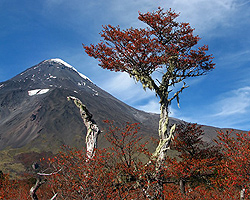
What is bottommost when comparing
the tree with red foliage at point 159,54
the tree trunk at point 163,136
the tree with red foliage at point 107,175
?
the tree with red foliage at point 107,175

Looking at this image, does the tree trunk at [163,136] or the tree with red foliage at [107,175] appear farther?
the tree trunk at [163,136]

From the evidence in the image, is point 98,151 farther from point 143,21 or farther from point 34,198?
point 143,21

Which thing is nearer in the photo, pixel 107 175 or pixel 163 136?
pixel 107 175

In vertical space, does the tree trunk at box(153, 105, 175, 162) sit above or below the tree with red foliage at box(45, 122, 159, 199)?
above

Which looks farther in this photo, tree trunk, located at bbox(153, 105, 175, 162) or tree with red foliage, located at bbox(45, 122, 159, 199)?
tree trunk, located at bbox(153, 105, 175, 162)

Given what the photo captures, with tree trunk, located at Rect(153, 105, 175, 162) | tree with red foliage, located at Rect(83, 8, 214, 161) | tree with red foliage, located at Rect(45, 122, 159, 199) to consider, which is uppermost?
tree with red foliage, located at Rect(83, 8, 214, 161)

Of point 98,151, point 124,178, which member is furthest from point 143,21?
point 124,178

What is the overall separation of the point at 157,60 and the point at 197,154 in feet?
29.4

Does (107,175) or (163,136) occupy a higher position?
(163,136)

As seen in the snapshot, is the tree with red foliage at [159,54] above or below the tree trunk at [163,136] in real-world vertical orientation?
above

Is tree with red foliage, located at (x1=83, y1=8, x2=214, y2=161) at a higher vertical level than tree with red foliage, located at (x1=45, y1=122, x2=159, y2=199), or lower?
higher

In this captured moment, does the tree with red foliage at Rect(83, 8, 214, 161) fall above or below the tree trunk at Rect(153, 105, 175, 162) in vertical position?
above

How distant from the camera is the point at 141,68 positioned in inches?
525

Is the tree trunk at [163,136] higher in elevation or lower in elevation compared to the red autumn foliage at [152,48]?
lower
